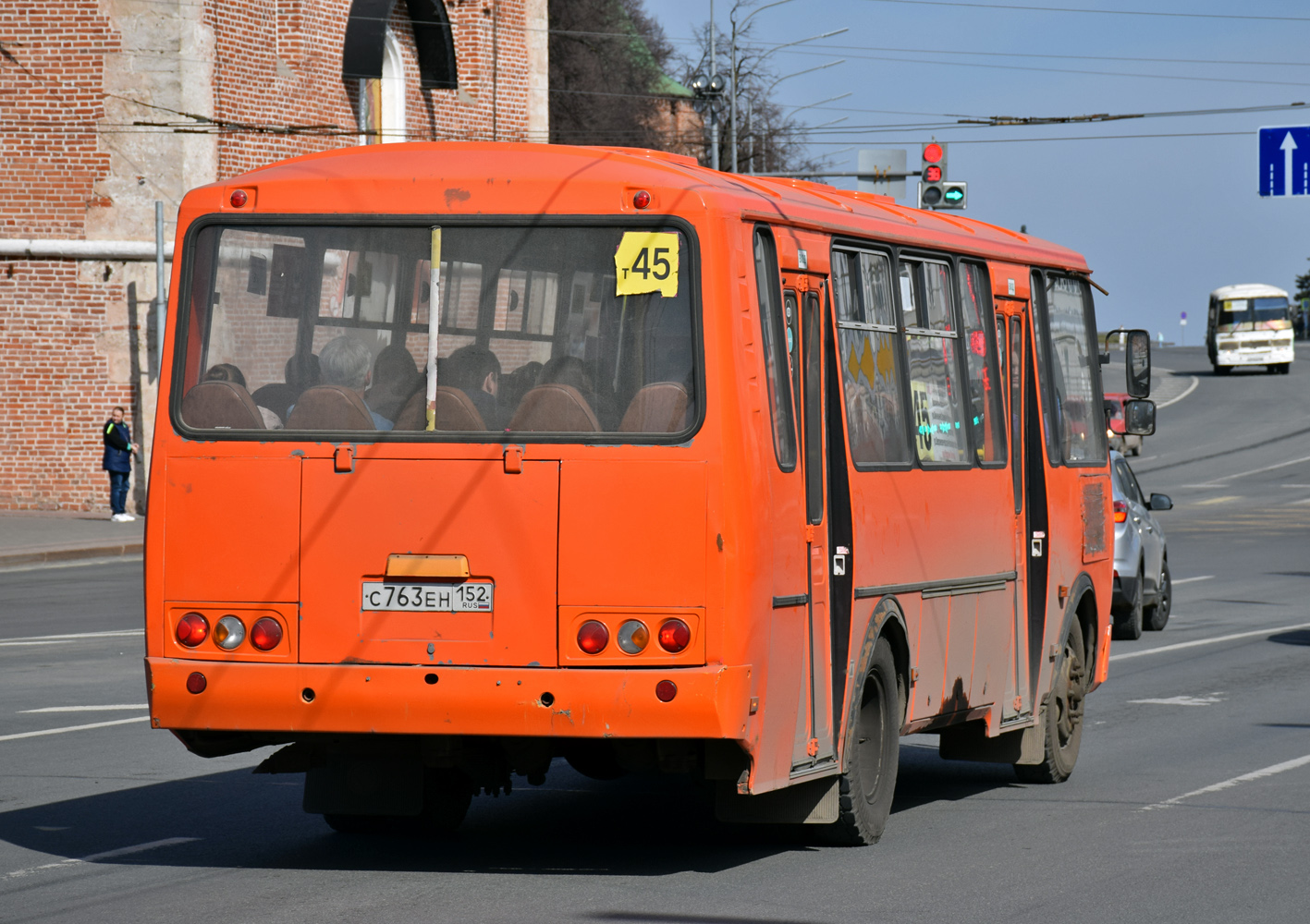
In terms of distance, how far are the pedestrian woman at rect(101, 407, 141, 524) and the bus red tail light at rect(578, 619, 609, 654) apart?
23.8m

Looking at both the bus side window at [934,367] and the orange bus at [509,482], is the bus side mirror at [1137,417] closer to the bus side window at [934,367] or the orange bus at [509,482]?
the bus side window at [934,367]

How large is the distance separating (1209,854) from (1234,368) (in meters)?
75.6

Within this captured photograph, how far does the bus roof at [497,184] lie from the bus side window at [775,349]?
14 cm

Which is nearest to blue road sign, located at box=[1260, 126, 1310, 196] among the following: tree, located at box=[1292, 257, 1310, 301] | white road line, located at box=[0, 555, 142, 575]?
white road line, located at box=[0, 555, 142, 575]

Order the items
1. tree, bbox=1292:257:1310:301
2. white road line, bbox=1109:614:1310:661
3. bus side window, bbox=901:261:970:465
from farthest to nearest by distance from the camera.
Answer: tree, bbox=1292:257:1310:301
white road line, bbox=1109:614:1310:661
bus side window, bbox=901:261:970:465

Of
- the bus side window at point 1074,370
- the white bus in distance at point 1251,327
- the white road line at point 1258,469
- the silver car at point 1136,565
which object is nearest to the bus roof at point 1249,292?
the white bus in distance at point 1251,327

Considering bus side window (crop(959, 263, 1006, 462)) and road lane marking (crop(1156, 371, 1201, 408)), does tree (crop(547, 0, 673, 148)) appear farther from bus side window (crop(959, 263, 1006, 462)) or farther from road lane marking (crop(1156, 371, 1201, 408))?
bus side window (crop(959, 263, 1006, 462))

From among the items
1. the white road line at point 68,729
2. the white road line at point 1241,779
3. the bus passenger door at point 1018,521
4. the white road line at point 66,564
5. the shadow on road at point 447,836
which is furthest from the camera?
the white road line at point 66,564

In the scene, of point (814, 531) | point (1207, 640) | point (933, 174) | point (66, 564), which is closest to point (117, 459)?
point (66, 564)

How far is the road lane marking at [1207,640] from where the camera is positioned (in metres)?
17.1

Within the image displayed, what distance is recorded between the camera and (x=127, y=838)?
8.23 meters

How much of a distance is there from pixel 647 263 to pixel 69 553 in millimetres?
20558

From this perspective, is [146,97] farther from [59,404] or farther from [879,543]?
[879,543]

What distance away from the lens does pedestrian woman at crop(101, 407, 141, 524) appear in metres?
29.6
